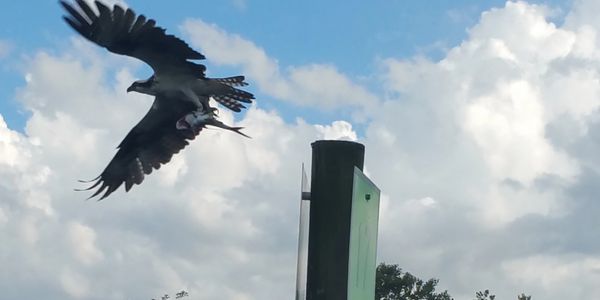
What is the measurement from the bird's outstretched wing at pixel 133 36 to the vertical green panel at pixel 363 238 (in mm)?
3391

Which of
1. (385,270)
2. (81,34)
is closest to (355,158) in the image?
(81,34)

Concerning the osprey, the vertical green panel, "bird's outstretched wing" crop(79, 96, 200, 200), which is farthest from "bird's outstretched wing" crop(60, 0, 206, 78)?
the vertical green panel

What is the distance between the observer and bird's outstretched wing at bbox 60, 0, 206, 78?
668 centimetres

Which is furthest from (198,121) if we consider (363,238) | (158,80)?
(363,238)

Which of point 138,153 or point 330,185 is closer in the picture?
point 330,185

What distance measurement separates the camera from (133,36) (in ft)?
22.4

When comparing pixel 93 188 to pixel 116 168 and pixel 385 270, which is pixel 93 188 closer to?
pixel 116 168

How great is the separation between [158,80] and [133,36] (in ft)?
1.24

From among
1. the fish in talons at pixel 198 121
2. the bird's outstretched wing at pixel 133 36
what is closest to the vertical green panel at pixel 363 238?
the fish in talons at pixel 198 121

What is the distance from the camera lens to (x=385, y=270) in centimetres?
3638

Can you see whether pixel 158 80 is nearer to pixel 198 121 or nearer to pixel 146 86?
pixel 146 86

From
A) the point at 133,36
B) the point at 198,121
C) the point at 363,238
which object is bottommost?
the point at 363,238

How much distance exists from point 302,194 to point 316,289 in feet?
1.25

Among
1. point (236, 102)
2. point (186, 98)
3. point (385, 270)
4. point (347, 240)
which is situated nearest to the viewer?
point (347, 240)
